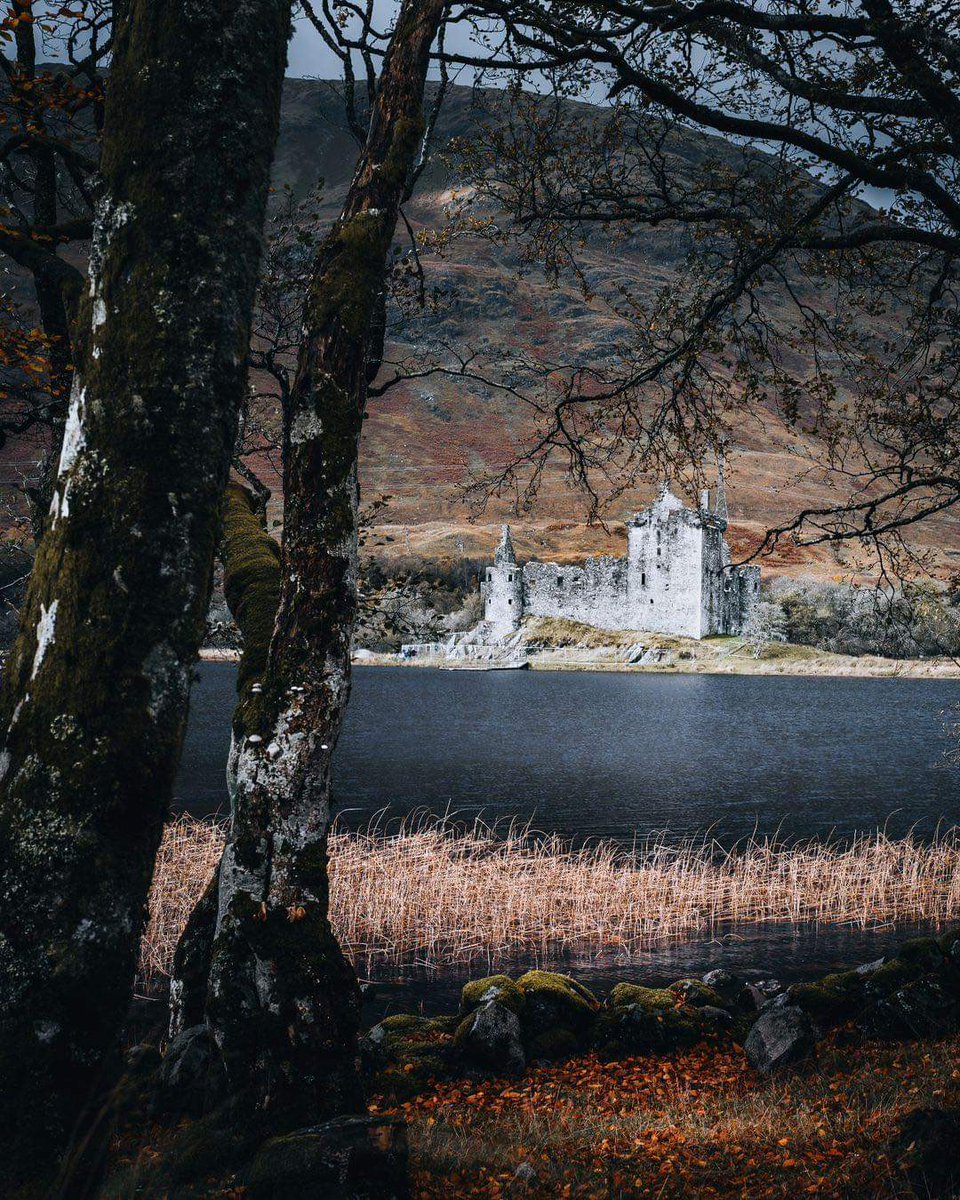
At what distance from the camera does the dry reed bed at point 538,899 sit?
12695mm

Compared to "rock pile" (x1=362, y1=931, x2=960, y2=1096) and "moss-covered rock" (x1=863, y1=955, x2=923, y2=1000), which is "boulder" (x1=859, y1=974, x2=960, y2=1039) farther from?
"moss-covered rock" (x1=863, y1=955, x2=923, y2=1000)

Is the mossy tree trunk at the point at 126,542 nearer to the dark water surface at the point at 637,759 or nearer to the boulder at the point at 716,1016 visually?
the boulder at the point at 716,1016

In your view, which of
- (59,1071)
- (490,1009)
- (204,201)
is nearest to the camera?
(59,1071)

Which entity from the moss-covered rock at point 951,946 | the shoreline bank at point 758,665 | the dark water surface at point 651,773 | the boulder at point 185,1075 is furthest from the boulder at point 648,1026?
the shoreline bank at point 758,665

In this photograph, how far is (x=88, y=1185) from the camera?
242 cm

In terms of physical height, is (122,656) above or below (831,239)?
below

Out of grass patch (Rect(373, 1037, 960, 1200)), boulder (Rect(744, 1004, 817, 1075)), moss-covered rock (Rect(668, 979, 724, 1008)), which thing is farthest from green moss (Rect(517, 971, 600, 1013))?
boulder (Rect(744, 1004, 817, 1075))

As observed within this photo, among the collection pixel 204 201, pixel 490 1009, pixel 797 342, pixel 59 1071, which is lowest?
pixel 490 1009

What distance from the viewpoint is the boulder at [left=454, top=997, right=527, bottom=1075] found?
319 inches

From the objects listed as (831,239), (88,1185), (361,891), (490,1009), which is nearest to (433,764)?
(361,891)

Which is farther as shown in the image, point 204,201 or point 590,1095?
point 590,1095

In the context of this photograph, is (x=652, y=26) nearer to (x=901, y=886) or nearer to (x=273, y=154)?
(x=273, y=154)

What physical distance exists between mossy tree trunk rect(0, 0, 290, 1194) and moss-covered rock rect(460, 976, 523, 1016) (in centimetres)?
705

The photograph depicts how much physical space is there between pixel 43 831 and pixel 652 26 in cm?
795
